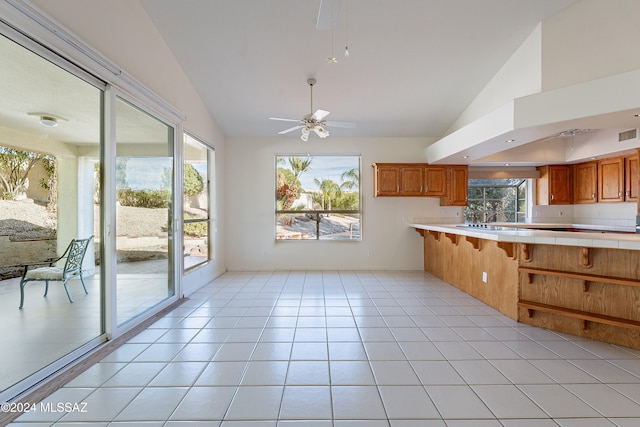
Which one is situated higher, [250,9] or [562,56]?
[250,9]

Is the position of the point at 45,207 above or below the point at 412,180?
below

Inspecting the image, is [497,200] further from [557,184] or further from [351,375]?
[351,375]

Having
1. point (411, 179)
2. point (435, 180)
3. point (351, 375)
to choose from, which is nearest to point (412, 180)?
point (411, 179)

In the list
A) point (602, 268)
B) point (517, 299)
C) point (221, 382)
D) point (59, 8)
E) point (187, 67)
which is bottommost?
point (221, 382)

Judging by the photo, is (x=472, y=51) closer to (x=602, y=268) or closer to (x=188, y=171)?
(x=602, y=268)

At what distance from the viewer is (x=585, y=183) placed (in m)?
5.79

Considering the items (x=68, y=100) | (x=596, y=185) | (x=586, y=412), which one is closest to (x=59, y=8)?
(x=68, y=100)

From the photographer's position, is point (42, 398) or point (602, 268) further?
point (602, 268)

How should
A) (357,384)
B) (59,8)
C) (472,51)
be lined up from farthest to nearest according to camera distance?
1. (472,51)
2. (59,8)
3. (357,384)

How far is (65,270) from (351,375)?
2.45m

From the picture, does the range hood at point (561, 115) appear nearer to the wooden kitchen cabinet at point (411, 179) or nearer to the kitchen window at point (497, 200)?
the wooden kitchen cabinet at point (411, 179)

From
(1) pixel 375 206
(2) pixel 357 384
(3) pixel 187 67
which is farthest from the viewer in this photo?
(1) pixel 375 206

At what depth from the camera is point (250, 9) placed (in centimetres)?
323

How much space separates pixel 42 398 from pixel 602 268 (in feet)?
14.9
